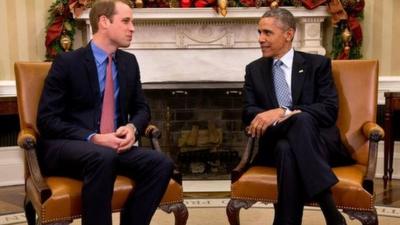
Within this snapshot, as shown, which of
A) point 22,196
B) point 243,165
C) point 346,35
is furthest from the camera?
point 346,35

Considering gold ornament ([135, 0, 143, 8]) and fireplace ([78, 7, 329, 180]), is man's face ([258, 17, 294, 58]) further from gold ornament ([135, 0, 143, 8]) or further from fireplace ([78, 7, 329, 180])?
gold ornament ([135, 0, 143, 8])

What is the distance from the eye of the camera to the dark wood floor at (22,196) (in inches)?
162

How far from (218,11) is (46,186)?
266 cm

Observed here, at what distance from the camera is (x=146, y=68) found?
Answer: 4988 millimetres

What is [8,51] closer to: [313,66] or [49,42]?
[49,42]

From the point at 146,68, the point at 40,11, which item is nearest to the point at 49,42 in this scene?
the point at 40,11

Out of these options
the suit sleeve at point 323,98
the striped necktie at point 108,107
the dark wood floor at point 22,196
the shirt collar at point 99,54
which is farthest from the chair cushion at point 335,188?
the dark wood floor at point 22,196

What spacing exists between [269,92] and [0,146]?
276 centimetres

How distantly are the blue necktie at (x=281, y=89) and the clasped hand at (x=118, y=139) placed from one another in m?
0.83

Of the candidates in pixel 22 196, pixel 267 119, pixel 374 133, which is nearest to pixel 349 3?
pixel 374 133

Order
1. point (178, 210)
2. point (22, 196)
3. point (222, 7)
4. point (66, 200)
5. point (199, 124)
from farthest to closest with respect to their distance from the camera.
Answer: point (199, 124)
point (222, 7)
point (22, 196)
point (178, 210)
point (66, 200)

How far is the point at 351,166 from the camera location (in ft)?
10.1

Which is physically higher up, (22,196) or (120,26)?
(120,26)

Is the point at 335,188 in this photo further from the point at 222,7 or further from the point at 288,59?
the point at 222,7
